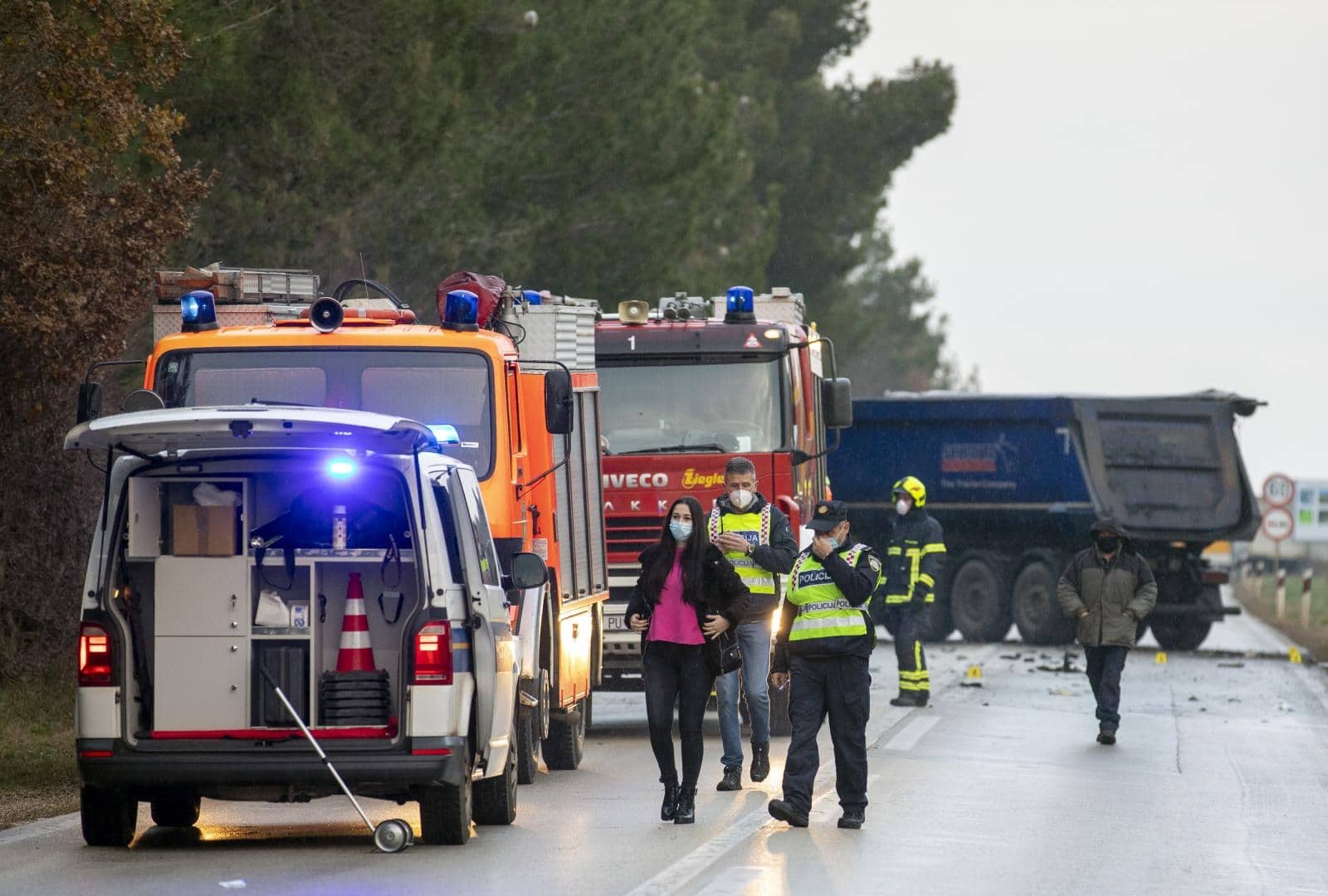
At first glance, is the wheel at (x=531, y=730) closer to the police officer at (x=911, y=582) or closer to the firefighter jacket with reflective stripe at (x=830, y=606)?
the firefighter jacket with reflective stripe at (x=830, y=606)

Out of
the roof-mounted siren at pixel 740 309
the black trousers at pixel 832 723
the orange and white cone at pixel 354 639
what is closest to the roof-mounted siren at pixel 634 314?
the roof-mounted siren at pixel 740 309

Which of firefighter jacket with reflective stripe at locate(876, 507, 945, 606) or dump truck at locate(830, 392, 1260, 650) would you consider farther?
dump truck at locate(830, 392, 1260, 650)

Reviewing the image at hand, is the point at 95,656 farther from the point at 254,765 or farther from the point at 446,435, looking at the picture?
the point at 446,435

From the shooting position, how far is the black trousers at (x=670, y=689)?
11812 mm

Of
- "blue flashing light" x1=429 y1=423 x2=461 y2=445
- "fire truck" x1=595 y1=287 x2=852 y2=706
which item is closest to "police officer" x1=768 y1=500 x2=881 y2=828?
"blue flashing light" x1=429 y1=423 x2=461 y2=445

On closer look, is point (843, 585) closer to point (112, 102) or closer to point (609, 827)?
point (609, 827)

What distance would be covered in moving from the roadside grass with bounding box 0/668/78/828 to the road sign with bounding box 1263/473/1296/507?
85.5 ft

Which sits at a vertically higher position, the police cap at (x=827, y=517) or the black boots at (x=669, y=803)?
the police cap at (x=827, y=517)

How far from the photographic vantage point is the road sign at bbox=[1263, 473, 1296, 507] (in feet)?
130

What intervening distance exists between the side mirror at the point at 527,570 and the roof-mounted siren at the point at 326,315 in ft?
7.71

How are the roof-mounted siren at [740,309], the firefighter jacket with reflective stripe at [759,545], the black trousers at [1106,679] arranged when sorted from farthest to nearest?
the roof-mounted siren at [740,309] → the black trousers at [1106,679] → the firefighter jacket with reflective stripe at [759,545]

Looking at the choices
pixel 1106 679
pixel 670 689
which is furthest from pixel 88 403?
pixel 1106 679

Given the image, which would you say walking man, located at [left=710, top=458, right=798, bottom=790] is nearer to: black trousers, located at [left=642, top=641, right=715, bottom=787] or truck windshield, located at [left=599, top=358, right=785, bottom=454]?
black trousers, located at [left=642, top=641, right=715, bottom=787]

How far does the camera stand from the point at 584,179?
34094mm
